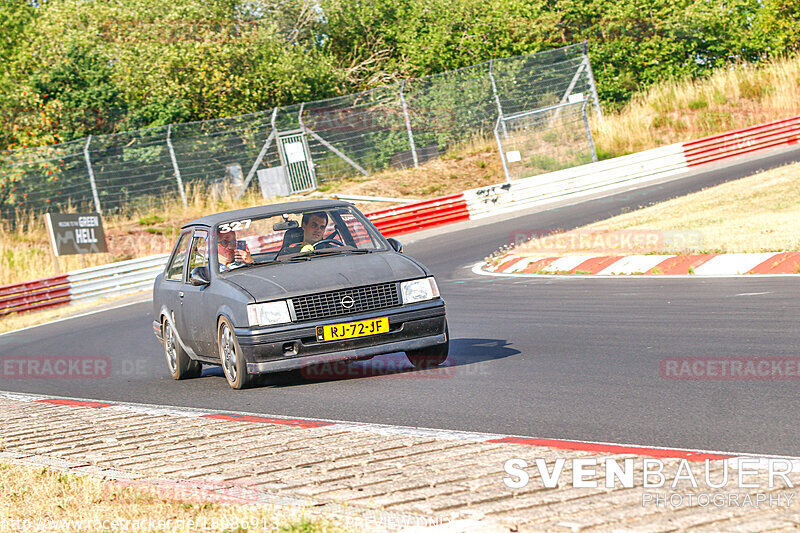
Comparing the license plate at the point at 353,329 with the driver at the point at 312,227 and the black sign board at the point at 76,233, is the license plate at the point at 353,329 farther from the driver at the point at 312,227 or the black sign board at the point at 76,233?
the black sign board at the point at 76,233

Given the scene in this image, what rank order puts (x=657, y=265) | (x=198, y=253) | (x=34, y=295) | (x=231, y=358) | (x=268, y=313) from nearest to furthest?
1. (x=268, y=313)
2. (x=231, y=358)
3. (x=198, y=253)
4. (x=657, y=265)
5. (x=34, y=295)

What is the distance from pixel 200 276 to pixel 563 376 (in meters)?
3.40

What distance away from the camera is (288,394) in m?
8.18

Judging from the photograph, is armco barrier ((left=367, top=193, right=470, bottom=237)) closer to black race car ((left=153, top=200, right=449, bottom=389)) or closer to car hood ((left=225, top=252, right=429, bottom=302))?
black race car ((left=153, top=200, right=449, bottom=389))

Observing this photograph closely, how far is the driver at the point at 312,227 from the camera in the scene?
9.23 m

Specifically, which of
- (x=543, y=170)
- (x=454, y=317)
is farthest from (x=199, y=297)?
(x=543, y=170)

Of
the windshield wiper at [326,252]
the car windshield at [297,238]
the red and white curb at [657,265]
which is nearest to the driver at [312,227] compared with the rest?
the car windshield at [297,238]

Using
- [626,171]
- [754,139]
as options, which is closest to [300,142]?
[626,171]

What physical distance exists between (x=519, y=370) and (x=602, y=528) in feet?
15.1

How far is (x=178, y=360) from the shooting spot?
9.97 m

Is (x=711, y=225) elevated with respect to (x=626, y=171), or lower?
lower

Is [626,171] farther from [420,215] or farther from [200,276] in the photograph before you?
[200,276]

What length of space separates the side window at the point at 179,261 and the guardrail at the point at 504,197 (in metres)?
12.7

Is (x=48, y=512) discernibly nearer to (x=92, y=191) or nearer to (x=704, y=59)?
(x=92, y=191)
